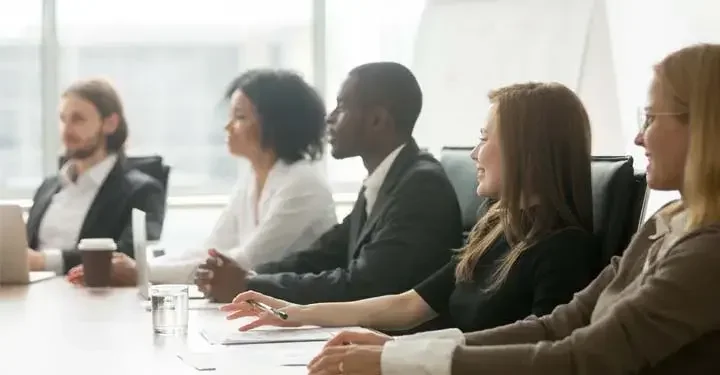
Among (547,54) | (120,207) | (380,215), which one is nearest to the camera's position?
(380,215)

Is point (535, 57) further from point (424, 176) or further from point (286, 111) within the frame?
point (424, 176)

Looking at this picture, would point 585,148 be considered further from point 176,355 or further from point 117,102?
point 117,102

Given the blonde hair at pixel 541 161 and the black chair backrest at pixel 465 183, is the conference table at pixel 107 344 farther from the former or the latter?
the black chair backrest at pixel 465 183

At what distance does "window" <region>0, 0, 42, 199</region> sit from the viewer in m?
4.75

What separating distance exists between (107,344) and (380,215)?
0.86 m

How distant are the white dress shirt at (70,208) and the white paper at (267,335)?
1.58 metres

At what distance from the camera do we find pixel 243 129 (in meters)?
3.24

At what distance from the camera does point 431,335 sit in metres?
1.70

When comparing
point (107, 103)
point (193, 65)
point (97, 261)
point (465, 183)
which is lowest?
point (97, 261)

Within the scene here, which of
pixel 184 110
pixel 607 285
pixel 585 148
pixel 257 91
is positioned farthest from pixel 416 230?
pixel 184 110

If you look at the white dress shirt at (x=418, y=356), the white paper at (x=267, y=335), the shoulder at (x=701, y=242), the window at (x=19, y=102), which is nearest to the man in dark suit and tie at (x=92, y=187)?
the window at (x=19, y=102)

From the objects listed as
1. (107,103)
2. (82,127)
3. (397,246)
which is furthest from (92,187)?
(397,246)

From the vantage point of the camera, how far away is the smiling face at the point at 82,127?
3629 mm

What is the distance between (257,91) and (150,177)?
0.65 metres
